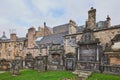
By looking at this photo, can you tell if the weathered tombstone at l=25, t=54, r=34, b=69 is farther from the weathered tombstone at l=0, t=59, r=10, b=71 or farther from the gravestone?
the weathered tombstone at l=0, t=59, r=10, b=71

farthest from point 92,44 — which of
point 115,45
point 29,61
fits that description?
point 29,61

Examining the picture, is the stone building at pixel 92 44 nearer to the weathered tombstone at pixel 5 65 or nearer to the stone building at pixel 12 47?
the weathered tombstone at pixel 5 65

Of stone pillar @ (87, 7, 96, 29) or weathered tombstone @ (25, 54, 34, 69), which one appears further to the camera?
weathered tombstone @ (25, 54, 34, 69)

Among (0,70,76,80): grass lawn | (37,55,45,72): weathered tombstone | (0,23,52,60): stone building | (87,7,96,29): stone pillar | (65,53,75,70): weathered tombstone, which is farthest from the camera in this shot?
(0,23,52,60): stone building

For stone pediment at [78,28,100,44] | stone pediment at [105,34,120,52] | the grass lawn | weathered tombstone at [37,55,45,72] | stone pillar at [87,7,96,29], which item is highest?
stone pillar at [87,7,96,29]

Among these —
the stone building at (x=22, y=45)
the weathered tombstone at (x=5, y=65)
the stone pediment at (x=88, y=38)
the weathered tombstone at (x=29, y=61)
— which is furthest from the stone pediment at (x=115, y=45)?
the weathered tombstone at (x=5, y=65)

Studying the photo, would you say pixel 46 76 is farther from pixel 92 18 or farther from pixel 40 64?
pixel 92 18

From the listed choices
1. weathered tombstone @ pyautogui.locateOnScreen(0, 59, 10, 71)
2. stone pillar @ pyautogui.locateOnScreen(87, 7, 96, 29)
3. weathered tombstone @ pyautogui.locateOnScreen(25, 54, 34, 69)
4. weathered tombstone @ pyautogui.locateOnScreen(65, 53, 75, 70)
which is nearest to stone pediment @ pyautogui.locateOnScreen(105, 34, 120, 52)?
stone pillar @ pyautogui.locateOnScreen(87, 7, 96, 29)

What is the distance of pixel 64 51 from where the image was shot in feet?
105

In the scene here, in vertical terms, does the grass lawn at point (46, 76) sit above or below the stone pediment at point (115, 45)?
below

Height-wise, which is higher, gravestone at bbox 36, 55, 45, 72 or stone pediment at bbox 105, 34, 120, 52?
stone pediment at bbox 105, 34, 120, 52

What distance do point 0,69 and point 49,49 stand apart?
51.6ft

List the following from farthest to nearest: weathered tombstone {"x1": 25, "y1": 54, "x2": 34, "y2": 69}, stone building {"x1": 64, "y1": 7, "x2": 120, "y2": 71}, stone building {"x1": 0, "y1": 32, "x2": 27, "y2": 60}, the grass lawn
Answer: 1. stone building {"x1": 0, "y1": 32, "x2": 27, "y2": 60}
2. weathered tombstone {"x1": 25, "y1": 54, "x2": 34, "y2": 69}
3. stone building {"x1": 64, "y1": 7, "x2": 120, "y2": 71}
4. the grass lawn

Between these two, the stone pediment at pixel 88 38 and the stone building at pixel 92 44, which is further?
the stone pediment at pixel 88 38
